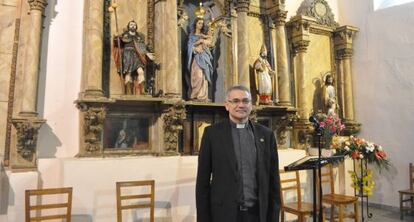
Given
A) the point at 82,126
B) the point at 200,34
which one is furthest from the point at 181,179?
the point at 200,34

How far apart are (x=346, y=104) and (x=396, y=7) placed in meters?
2.03

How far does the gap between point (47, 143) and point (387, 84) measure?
234 inches

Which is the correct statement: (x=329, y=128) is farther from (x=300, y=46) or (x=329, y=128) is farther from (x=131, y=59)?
(x=131, y=59)

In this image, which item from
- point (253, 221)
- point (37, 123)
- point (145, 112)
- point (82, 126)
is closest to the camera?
point (253, 221)

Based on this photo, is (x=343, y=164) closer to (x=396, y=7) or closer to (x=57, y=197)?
(x=396, y=7)

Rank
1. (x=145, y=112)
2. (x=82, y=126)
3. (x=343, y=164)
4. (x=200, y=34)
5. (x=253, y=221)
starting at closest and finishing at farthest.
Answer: (x=253, y=221)
(x=82, y=126)
(x=145, y=112)
(x=200, y=34)
(x=343, y=164)

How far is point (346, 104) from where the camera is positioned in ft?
23.3

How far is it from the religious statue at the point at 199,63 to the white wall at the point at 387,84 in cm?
356

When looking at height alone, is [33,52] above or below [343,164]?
above

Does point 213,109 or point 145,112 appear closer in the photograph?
point 145,112

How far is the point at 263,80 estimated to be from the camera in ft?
19.2

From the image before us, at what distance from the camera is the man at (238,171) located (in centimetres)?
225

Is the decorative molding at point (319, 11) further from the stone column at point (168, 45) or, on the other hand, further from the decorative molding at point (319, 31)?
the stone column at point (168, 45)

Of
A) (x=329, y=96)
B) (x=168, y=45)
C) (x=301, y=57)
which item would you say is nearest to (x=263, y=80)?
(x=301, y=57)
